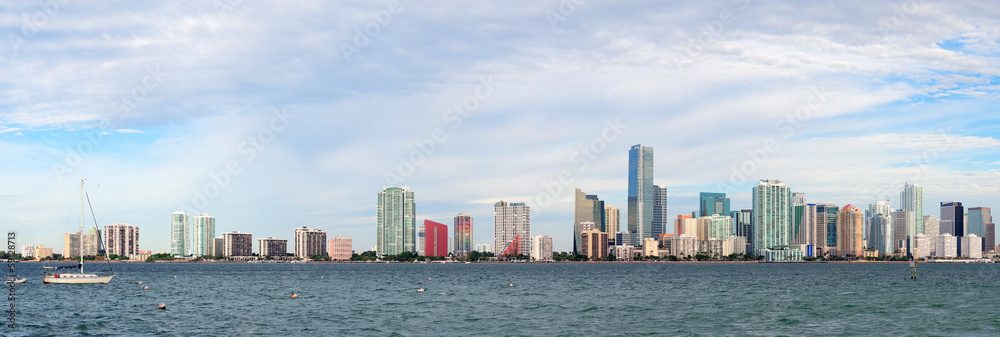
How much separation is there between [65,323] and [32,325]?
2910mm

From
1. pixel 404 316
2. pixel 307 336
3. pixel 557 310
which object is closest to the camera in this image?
pixel 307 336

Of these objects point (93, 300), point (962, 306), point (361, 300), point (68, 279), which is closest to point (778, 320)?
point (962, 306)

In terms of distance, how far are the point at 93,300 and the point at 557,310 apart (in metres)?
60.4

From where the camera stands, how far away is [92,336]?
6494 cm

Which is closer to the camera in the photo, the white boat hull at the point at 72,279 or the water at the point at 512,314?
the water at the point at 512,314

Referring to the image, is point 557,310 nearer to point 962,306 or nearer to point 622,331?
point 622,331

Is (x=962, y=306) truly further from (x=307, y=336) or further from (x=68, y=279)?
(x=68, y=279)

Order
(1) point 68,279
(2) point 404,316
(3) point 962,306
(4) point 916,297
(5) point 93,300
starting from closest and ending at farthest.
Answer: (2) point 404,316
(3) point 962,306
(5) point 93,300
(4) point 916,297
(1) point 68,279

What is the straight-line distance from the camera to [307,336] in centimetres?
6475

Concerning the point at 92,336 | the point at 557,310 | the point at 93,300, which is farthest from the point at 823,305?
the point at 93,300

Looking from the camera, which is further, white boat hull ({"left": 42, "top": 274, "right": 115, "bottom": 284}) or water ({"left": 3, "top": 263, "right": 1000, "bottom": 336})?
white boat hull ({"left": 42, "top": 274, "right": 115, "bottom": 284})

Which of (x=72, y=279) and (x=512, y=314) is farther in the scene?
(x=72, y=279)

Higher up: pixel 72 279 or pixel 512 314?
pixel 512 314

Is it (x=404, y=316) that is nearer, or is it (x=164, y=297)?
(x=404, y=316)
